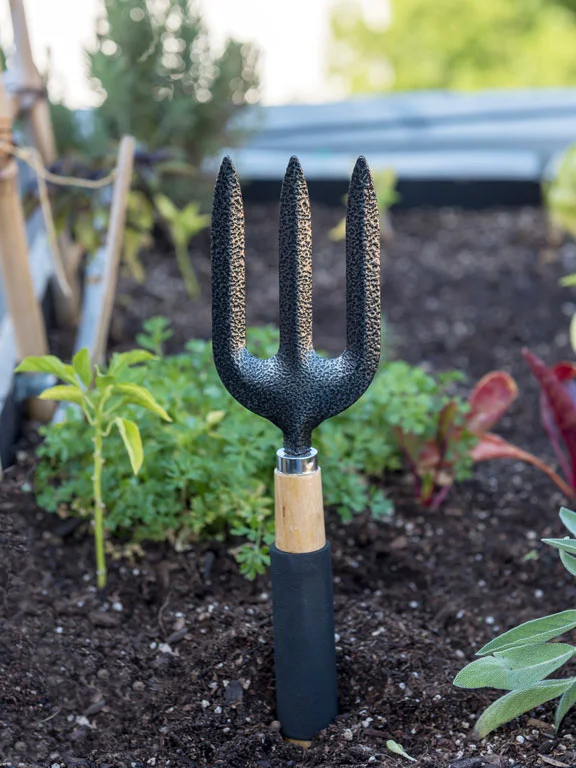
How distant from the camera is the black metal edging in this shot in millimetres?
3943

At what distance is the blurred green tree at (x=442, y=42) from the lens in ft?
30.5

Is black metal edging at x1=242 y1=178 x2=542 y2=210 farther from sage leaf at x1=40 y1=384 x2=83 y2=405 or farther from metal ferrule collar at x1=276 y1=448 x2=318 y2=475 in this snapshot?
metal ferrule collar at x1=276 y1=448 x2=318 y2=475

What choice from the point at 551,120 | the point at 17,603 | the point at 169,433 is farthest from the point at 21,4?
the point at 551,120

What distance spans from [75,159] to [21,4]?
0.44 m

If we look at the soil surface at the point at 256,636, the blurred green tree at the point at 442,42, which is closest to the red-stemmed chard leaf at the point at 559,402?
the soil surface at the point at 256,636

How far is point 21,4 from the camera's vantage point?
7.17ft

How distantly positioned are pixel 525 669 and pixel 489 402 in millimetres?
781

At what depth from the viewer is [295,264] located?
45.2 inches

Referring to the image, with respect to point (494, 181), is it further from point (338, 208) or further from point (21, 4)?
point (21, 4)

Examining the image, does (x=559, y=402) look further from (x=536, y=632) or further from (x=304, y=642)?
(x=304, y=642)

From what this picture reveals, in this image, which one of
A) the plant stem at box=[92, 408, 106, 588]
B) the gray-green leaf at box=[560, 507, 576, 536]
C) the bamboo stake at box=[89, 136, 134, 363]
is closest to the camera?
the gray-green leaf at box=[560, 507, 576, 536]

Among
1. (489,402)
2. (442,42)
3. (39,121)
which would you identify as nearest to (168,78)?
(39,121)

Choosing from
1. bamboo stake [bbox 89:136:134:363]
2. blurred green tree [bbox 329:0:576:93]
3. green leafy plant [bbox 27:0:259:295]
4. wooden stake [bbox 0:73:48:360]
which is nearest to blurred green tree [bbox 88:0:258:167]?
green leafy plant [bbox 27:0:259:295]

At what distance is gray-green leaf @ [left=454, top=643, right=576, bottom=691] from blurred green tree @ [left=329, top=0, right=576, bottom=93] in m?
8.59
